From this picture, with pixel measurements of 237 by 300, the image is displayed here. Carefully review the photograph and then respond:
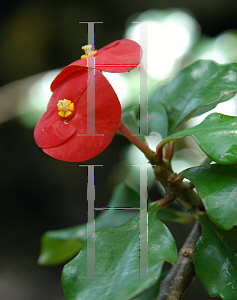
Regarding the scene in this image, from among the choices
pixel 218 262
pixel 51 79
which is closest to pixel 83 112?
pixel 218 262

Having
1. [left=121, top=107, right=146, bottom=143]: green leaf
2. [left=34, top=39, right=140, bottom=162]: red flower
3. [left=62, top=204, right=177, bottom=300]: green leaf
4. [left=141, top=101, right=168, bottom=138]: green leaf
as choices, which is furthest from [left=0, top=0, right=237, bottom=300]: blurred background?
[left=62, top=204, right=177, bottom=300]: green leaf

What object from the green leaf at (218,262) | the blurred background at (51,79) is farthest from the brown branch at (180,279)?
the blurred background at (51,79)

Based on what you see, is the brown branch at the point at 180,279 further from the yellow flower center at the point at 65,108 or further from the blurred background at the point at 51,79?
the blurred background at the point at 51,79

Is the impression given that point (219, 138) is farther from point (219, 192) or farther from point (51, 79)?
point (51, 79)

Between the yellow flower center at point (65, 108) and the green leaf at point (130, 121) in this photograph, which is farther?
the green leaf at point (130, 121)

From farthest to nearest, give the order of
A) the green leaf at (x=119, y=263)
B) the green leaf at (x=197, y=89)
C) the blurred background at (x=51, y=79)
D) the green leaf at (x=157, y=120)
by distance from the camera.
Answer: the blurred background at (x=51, y=79) < the green leaf at (x=157, y=120) < the green leaf at (x=197, y=89) < the green leaf at (x=119, y=263)
